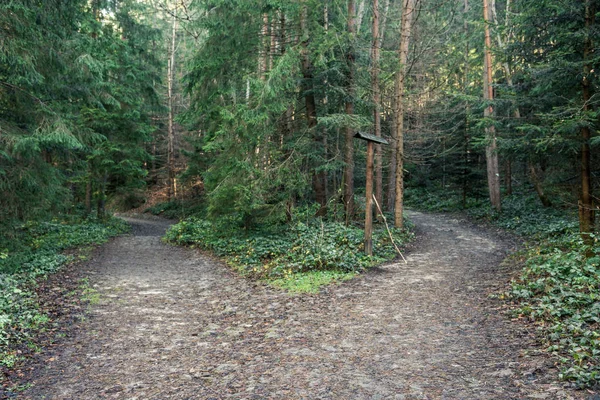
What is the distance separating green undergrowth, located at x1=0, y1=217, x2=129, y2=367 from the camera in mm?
5547

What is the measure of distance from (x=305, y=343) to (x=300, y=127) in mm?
9314

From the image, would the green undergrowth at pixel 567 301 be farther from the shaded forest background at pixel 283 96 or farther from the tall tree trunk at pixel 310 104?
the tall tree trunk at pixel 310 104

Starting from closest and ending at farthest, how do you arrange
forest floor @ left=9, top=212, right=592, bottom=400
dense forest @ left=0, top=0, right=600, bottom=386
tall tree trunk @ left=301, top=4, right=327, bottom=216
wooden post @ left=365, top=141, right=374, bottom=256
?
forest floor @ left=9, top=212, right=592, bottom=400
dense forest @ left=0, top=0, right=600, bottom=386
wooden post @ left=365, top=141, right=374, bottom=256
tall tree trunk @ left=301, top=4, right=327, bottom=216

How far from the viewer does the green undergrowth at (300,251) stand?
898cm

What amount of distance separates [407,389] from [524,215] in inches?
563

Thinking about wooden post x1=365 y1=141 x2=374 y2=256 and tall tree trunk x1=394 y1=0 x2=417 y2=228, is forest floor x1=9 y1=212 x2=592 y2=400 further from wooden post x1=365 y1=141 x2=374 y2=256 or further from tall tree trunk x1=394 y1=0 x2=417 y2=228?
tall tree trunk x1=394 y1=0 x2=417 y2=228

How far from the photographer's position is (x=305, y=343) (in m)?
5.41

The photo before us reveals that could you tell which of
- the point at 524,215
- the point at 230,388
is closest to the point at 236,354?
the point at 230,388

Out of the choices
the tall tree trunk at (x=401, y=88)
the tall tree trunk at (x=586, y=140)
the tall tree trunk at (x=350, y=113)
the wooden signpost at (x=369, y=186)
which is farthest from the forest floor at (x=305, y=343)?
the tall tree trunk at (x=401, y=88)

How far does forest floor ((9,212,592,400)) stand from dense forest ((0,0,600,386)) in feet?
2.24

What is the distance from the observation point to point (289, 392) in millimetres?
4074

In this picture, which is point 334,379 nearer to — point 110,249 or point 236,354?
point 236,354

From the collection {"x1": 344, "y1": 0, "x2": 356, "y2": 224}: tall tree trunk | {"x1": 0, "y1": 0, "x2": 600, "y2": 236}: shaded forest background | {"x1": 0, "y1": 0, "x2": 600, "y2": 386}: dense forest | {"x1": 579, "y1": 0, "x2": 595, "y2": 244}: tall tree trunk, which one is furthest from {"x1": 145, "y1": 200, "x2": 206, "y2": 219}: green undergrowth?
{"x1": 579, "y1": 0, "x2": 595, "y2": 244}: tall tree trunk

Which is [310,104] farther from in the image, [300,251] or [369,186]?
[300,251]
